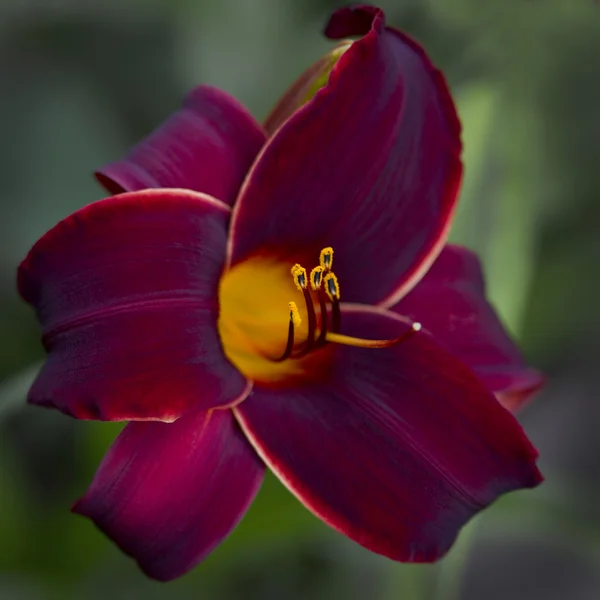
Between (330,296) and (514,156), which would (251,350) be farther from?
(514,156)

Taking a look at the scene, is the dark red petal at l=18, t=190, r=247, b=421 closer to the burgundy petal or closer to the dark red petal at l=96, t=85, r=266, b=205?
the dark red petal at l=96, t=85, r=266, b=205

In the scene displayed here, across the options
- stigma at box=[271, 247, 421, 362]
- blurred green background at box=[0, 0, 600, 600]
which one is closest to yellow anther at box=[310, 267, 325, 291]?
stigma at box=[271, 247, 421, 362]

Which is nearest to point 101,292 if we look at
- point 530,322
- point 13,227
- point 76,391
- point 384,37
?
point 76,391

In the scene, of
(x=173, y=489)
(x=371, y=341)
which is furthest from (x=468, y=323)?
(x=173, y=489)

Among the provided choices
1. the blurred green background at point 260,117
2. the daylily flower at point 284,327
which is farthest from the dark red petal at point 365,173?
the blurred green background at point 260,117

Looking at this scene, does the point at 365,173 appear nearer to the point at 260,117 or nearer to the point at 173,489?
the point at 173,489

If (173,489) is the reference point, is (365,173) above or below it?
above

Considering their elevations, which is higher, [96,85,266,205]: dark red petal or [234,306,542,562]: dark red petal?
[96,85,266,205]: dark red petal
